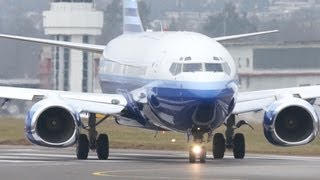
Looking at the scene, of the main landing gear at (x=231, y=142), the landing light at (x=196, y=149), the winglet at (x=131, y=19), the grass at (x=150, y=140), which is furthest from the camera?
the winglet at (x=131, y=19)

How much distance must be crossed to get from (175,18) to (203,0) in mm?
3928

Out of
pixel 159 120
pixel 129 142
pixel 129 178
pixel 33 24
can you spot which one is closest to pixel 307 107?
pixel 159 120

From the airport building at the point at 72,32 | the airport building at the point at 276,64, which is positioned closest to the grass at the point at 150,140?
the airport building at the point at 276,64

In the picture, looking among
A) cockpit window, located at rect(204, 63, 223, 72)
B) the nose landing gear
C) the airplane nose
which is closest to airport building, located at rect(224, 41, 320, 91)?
the nose landing gear

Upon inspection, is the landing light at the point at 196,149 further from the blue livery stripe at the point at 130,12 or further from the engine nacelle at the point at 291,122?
the blue livery stripe at the point at 130,12

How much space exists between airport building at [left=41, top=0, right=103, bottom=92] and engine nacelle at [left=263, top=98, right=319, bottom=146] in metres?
65.4

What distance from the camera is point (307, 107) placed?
1518 inches

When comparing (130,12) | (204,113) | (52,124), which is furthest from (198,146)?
(130,12)

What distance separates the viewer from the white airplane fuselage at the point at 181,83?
119 feet

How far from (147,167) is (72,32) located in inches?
2912

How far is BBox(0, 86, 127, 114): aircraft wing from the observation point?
39062 mm

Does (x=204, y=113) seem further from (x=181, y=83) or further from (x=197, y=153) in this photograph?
(x=197, y=153)

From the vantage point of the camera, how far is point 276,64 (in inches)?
4040

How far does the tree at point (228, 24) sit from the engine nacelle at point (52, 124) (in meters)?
69.0
